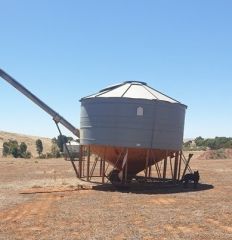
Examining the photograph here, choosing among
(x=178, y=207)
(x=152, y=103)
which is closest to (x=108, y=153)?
(x=152, y=103)

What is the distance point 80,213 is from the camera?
64.1ft

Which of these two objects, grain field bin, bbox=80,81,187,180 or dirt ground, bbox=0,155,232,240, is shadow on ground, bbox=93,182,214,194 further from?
grain field bin, bbox=80,81,187,180

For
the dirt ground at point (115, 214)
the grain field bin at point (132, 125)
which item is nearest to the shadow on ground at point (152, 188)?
the dirt ground at point (115, 214)

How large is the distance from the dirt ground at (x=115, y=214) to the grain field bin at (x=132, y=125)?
291 centimetres

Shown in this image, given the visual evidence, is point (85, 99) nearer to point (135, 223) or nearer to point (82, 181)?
point (82, 181)

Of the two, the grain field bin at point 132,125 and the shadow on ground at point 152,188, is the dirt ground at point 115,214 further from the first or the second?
the grain field bin at point 132,125

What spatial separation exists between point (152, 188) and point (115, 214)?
45.8 feet

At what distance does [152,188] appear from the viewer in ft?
108

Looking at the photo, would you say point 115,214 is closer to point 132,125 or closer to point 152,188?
point 132,125

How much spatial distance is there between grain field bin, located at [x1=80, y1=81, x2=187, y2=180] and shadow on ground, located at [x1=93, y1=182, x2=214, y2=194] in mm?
1518

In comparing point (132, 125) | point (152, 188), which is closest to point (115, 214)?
point (132, 125)

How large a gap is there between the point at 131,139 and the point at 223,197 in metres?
7.71

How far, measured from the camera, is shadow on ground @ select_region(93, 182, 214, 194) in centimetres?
3067

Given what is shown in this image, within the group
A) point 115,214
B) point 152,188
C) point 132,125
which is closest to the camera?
point 115,214
